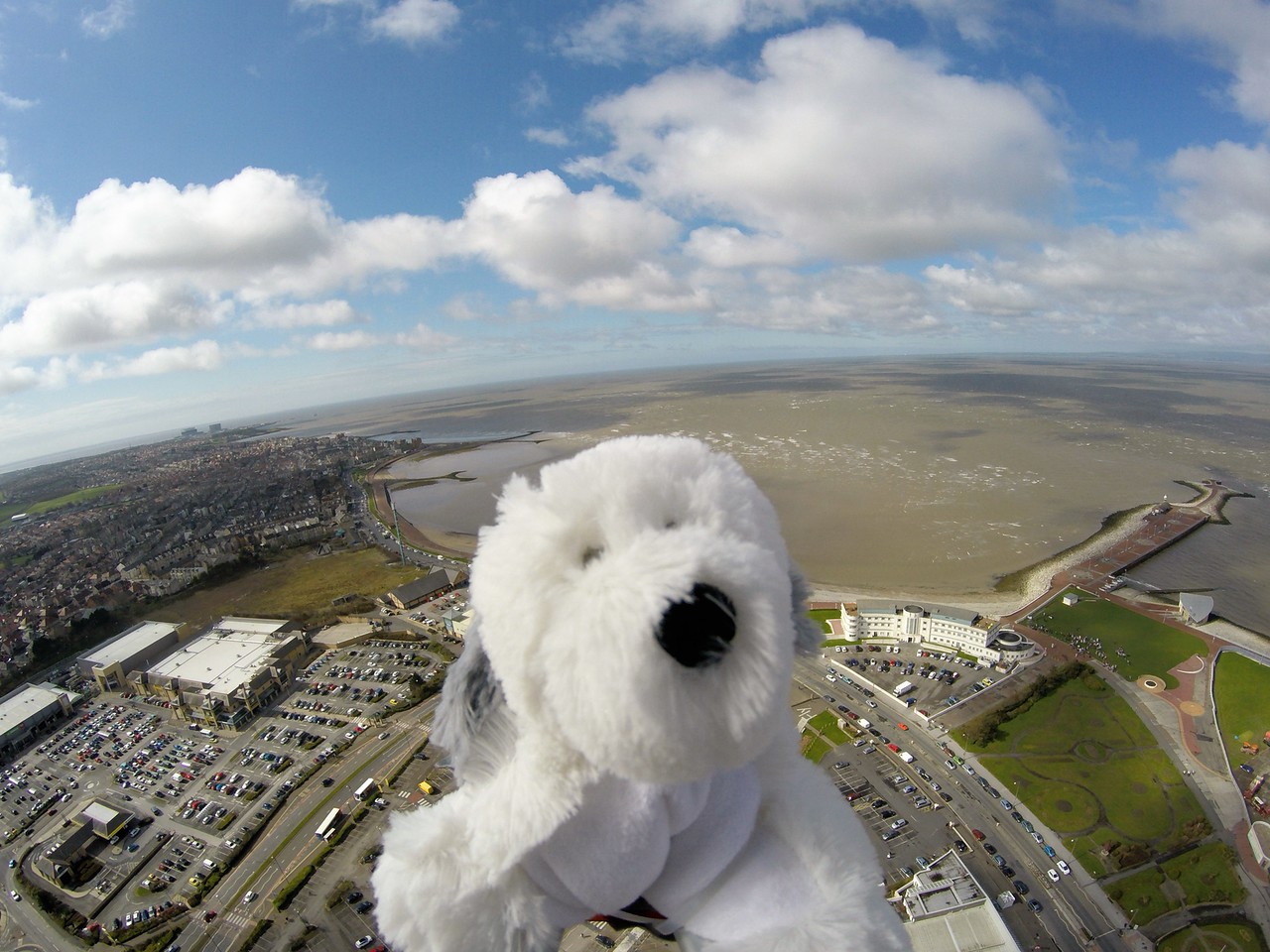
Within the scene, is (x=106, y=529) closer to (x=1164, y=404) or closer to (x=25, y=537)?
(x=25, y=537)

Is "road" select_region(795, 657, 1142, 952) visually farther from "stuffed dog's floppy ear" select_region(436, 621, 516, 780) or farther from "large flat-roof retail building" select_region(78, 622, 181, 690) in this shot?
"large flat-roof retail building" select_region(78, 622, 181, 690)

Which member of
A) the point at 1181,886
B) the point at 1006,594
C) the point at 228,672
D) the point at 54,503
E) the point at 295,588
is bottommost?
the point at 1181,886

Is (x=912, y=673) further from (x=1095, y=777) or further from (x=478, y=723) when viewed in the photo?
(x=478, y=723)

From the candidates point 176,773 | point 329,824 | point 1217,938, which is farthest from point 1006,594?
point 176,773

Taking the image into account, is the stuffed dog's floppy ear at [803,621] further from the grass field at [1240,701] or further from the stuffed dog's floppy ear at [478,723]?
the grass field at [1240,701]

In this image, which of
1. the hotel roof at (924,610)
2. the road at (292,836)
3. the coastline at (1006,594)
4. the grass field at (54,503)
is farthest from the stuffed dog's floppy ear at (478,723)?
the grass field at (54,503)

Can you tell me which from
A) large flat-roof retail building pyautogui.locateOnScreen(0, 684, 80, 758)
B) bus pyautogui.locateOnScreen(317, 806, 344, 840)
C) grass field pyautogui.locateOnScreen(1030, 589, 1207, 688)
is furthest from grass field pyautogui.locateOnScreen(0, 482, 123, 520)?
grass field pyautogui.locateOnScreen(1030, 589, 1207, 688)
